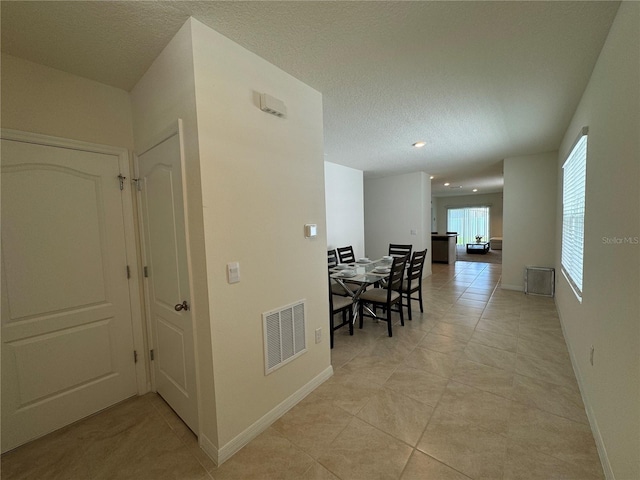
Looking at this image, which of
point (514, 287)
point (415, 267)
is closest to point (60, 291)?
point (415, 267)

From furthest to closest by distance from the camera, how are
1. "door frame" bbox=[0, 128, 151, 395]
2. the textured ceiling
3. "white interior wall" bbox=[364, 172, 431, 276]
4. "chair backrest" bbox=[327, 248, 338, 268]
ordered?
1. "white interior wall" bbox=[364, 172, 431, 276]
2. "chair backrest" bbox=[327, 248, 338, 268]
3. "door frame" bbox=[0, 128, 151, 395]
4. the textured ceiling

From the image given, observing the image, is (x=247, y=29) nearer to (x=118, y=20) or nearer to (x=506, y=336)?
(x=118, y=20)

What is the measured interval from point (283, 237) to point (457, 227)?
1294 centimetres

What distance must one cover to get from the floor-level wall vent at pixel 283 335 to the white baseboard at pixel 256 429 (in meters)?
0.31

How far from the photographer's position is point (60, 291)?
186 cm

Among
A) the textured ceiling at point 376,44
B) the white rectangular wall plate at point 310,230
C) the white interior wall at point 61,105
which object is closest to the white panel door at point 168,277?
the white interior wall at point 61,105

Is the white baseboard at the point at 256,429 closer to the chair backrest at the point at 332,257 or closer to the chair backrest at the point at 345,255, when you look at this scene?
the chair backrest at the point at 332,257

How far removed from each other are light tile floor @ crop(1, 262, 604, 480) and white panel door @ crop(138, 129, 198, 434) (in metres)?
0.28

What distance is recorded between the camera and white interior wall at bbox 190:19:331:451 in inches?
60.0

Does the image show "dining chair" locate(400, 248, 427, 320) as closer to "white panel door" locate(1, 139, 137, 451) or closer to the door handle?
the door handle

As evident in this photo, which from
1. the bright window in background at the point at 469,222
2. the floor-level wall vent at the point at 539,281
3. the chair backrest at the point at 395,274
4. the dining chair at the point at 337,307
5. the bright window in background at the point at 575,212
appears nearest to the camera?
the bright window in background at the point at 575,212

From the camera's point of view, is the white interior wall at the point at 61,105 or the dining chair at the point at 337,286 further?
the dining chair at the point at 337,286

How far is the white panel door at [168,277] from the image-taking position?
169 cm

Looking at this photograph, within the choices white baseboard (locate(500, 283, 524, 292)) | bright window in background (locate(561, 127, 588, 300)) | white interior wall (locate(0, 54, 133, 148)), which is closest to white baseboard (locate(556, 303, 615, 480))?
bright window in background (locate(561, 127, 588, 300))
